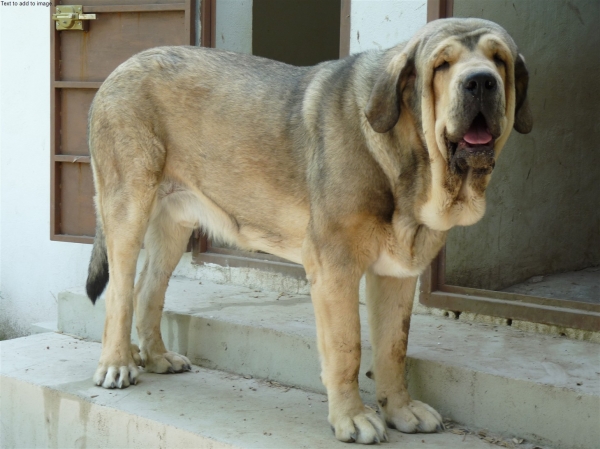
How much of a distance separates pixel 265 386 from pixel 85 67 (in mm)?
2992

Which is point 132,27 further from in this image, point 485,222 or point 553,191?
point 553,191

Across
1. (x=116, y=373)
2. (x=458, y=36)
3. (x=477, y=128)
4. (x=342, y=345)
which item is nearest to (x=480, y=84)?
(x=477, y=128)

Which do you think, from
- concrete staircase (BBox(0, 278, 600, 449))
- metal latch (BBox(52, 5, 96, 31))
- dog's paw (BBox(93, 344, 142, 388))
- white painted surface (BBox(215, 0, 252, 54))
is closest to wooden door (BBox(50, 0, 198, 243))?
metal latch (BBox(52, 5, 96, 31))

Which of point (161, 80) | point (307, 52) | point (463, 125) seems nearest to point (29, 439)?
point (161, 80)

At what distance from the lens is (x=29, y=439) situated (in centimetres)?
478

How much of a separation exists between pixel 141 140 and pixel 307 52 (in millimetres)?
5170

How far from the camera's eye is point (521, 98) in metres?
3.71

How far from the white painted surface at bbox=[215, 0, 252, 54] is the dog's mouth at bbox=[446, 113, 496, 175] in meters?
3.23

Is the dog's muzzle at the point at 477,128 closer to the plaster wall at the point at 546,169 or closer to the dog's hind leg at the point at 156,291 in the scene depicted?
the dog's hind leg at the point at 156,291

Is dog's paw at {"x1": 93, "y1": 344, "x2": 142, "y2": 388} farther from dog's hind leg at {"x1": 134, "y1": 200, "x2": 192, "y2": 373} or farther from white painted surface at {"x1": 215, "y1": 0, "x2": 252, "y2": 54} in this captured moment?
white painted surface at {"x1": 215, "y1": 0, "x2": 252, "y2": 54}

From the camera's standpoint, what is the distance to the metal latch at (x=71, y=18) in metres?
6.16

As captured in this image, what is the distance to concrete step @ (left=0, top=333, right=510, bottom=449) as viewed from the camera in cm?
386

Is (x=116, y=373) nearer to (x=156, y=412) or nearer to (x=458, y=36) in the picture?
(x=156, y=412)

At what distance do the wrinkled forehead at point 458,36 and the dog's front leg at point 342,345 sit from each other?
102 centimetres
